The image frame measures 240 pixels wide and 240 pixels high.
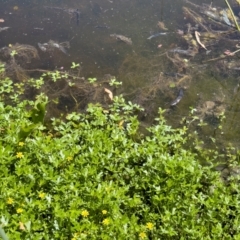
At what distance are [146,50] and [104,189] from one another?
9.62 ft

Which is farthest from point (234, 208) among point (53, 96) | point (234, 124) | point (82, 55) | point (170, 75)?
point (82, 55)

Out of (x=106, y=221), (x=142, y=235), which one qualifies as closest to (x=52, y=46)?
(x=106, y=221)

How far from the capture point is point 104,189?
334 cm

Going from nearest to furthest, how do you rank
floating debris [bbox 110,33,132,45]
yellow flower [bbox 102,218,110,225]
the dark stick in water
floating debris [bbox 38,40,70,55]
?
yellow flower [bbox 102,218,110,225]
the dark stick in water
floating debris [bbox 38,40,70,55]
floating debris [bbox 110,33,132,45]

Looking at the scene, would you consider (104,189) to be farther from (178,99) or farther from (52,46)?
(52,46)

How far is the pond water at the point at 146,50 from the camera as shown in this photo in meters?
4.97

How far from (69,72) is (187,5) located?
2.51 m

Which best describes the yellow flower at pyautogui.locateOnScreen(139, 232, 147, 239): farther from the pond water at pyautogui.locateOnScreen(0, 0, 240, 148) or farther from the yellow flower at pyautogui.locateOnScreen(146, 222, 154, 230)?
the pond water at pyautogui.locateOnScreen(0, 0, 240, 148)

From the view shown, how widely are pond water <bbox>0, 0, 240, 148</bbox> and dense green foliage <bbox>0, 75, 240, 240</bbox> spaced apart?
0.99 m

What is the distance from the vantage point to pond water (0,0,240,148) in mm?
4973

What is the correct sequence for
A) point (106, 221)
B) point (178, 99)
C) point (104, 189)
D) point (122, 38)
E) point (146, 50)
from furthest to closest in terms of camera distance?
point (122, 38)
point (146, 50)
point (178, 99)
point (104, 189)
point (106, 221)

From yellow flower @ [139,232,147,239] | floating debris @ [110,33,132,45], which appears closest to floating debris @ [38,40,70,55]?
floating debris @ [110,33,132,45]

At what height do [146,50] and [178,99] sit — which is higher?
[146,50]

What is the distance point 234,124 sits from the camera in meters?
4.75
